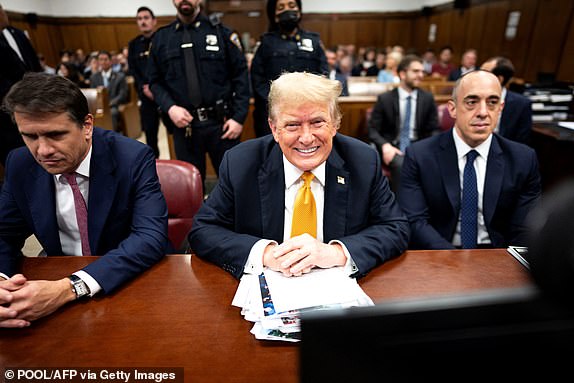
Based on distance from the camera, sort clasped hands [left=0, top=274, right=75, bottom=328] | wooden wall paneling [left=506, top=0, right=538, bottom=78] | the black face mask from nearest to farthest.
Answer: clasped hands [left=0, top=274, right=75, bottom=328] < the black face mask < wooden wall paneling [left=506, top=0, right=538, bottom=78]

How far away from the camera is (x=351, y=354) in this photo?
391 millimetres

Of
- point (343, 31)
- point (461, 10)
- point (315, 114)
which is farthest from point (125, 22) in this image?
point (315, 114)

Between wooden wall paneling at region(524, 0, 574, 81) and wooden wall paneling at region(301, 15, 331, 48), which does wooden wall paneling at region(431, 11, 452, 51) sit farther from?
wooden wall paneling at region(524, 0, 574, 81)

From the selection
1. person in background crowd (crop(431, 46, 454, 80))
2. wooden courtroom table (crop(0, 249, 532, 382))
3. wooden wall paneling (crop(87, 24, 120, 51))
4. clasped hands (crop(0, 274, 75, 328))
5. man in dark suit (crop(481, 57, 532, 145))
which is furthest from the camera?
wooden wall paneling (crop(87, 24, 120, 51))

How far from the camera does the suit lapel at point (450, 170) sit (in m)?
1.84

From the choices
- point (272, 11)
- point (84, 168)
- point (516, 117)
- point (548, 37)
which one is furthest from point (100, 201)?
point (548, 37)

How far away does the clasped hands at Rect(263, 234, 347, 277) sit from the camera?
3.83ft

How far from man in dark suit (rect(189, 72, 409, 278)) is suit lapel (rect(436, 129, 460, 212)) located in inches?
18.1

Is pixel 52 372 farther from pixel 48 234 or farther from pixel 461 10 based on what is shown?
pixel 461 10

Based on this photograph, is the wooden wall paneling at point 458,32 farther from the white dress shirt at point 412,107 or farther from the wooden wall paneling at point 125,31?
the wooden wall paneling at point 125,31

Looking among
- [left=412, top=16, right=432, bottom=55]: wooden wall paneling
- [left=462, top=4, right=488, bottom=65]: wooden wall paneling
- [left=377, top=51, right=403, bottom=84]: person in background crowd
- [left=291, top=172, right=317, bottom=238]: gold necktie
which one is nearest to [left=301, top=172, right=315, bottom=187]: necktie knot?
[left=291, top=172, right=317, bottom=238]: gold necktie

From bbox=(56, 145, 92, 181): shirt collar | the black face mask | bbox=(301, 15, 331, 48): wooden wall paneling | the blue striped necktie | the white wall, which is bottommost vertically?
the blue striped necktie

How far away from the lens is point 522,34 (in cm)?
714

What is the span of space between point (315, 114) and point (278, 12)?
7.45 ft
